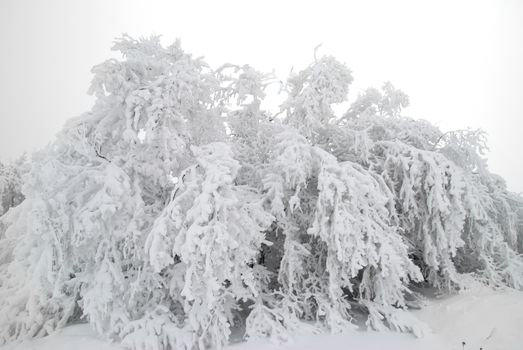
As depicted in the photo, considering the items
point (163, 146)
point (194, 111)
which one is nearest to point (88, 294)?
point (163, 146)

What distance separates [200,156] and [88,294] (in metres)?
3.47

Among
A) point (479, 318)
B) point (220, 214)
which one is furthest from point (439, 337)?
point (220, 214)

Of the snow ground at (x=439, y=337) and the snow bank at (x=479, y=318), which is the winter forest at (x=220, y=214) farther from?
the snow bank at (x=479, y=318)

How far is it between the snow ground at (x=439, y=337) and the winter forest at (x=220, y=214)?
31 cm

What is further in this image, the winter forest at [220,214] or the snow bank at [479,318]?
the winter forest at [220,214]

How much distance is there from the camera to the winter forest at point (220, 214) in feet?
22.0

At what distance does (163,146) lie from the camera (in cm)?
777

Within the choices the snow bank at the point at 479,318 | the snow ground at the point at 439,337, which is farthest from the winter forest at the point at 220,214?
the snow bank at the point at 479,318

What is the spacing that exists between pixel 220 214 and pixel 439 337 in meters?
5.16

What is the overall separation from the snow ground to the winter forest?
312 millimetres

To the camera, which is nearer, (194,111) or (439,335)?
(439,335)

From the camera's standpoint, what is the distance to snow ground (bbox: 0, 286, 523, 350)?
6.65 meters

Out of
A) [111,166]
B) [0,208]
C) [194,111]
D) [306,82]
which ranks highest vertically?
[306,82]

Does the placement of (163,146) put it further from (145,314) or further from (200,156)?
(145,314)
